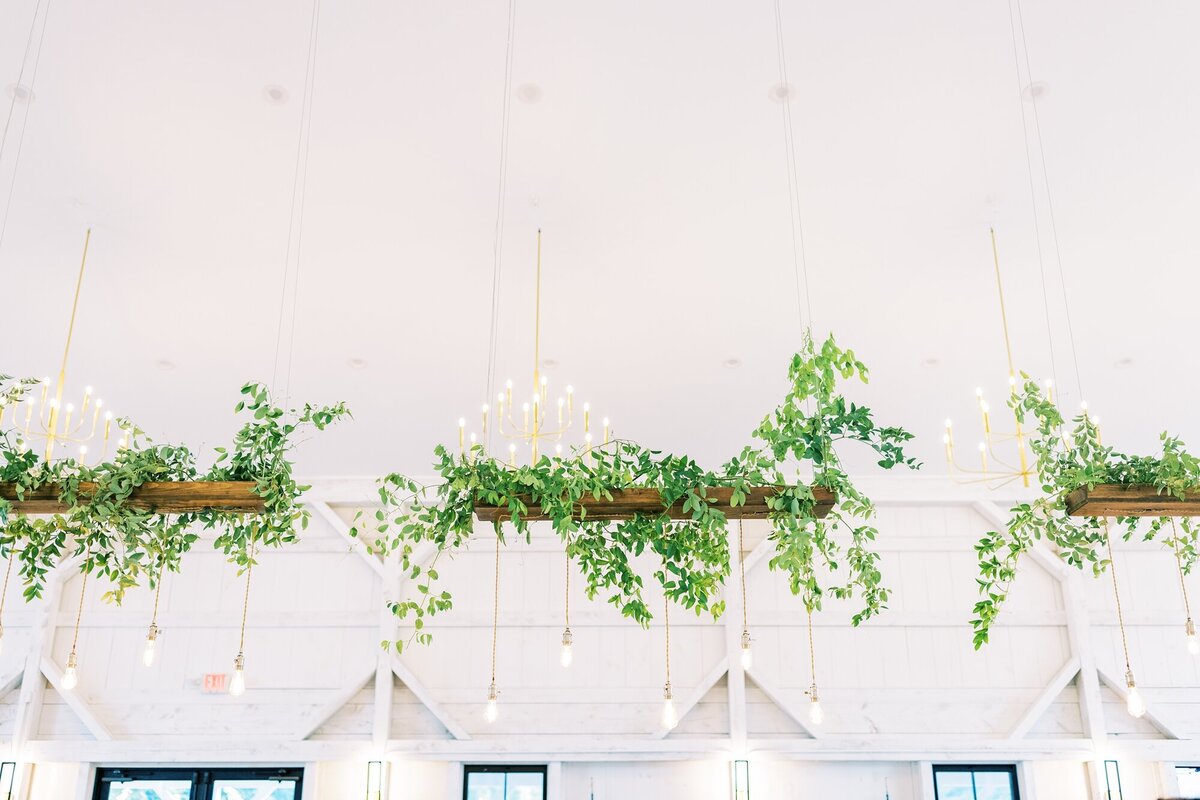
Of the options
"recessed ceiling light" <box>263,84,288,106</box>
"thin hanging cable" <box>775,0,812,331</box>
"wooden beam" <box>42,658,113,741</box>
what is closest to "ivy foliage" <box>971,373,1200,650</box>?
"thin hanging cable" <box>775,0,812,331</box>

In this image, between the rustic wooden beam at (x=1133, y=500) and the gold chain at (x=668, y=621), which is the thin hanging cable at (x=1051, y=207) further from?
the gold chain at (x=668, y=621)

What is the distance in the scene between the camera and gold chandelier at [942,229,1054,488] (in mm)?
4898

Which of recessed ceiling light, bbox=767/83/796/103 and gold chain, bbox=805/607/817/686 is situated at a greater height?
recessed ceiling light, bbox=767/83/796/103

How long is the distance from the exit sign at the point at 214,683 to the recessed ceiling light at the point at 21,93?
5.44 m

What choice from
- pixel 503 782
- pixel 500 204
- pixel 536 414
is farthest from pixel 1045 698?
pixel 500 204

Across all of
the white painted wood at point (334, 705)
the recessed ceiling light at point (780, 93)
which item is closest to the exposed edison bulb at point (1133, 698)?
the recessed ceiling light at point (780, 93)

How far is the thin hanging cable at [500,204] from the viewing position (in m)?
3.64

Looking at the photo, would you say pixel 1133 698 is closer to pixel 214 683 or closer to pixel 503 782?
pixel 503 782

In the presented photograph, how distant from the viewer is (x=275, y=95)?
12.6ft

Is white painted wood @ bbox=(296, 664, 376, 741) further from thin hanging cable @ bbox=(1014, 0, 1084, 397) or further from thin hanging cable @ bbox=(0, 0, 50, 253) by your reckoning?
thin hanging cable @ bbox=(1014, 0, 1084, 397)

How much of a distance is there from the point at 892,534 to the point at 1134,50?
5.33 m

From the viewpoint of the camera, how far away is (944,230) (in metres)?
4.71

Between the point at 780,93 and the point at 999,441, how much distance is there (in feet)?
13.2

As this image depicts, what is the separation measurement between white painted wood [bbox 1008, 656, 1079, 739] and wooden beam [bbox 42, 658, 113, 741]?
722cm
